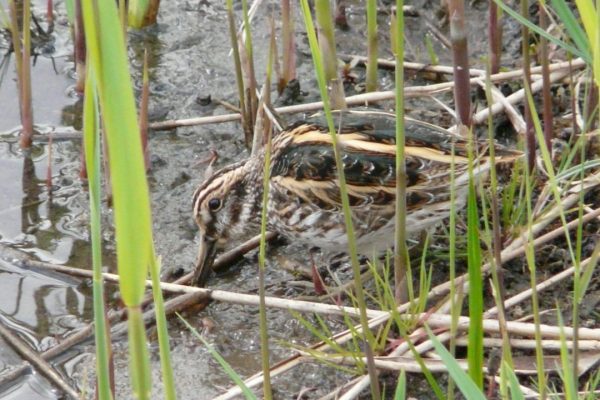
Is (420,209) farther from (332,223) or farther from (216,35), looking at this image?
(216,35)

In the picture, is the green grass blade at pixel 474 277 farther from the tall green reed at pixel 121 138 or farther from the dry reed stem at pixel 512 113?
the dry reed stem at pixel 512 113

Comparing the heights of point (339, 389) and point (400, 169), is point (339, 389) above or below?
below

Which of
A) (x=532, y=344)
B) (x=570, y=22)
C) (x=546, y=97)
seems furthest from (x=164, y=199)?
(x=570, y=22)

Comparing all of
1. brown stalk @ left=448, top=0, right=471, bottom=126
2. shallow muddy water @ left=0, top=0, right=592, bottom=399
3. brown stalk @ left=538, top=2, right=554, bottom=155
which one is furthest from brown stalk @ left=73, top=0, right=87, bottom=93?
brown stalk @ left=538, top=2, right=554, bottom=155

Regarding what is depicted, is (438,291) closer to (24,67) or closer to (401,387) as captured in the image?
(401,387)

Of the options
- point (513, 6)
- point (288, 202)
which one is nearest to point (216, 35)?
point (513, 6)

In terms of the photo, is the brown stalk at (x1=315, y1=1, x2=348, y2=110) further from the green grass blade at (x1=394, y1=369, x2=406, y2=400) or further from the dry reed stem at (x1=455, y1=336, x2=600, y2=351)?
the green grass blade at (x1=394, y1=369, x2=406, y2=400)
